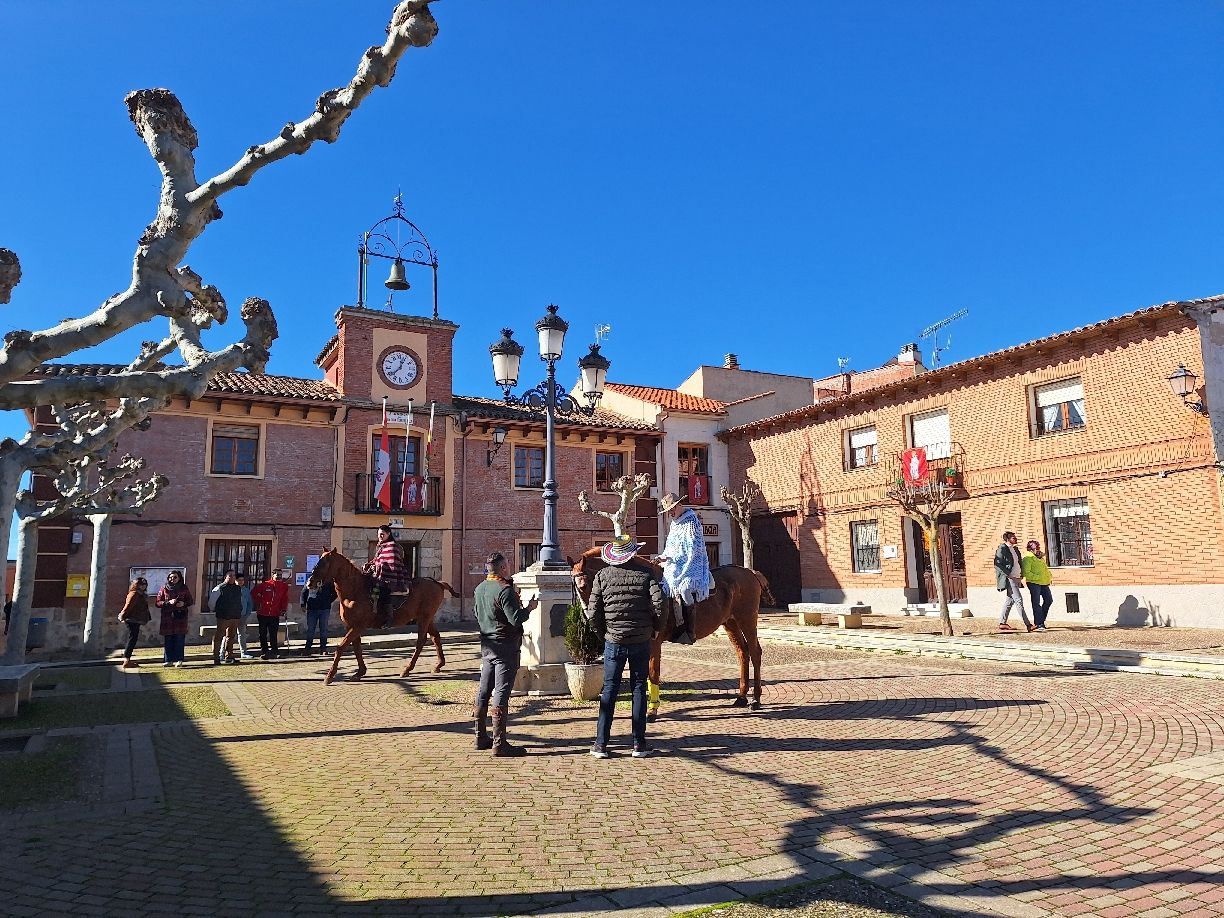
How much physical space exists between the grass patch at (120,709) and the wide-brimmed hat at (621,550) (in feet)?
16.7

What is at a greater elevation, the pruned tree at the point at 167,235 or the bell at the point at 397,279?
the bell at the point at 397,279

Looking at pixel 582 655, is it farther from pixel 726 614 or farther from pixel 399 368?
pixel 399 368

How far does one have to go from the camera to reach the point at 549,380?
9883mm

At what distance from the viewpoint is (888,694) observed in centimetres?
891

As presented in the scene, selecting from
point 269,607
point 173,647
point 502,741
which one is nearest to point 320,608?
point 269,607

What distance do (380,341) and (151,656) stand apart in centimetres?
1133

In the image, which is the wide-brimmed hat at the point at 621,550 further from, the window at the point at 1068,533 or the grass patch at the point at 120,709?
the window at the point at 1068,533

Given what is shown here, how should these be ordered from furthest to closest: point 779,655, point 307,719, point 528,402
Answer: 1. point 779,655
2. point 528,402
3. point 307,719

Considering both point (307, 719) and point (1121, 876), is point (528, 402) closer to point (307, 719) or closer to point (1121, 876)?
point (307, 719)

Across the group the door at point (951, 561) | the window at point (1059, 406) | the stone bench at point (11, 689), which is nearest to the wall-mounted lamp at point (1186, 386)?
the window at point (1059, 406)

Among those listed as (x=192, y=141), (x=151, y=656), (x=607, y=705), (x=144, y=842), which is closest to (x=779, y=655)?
(x=607, y=705)

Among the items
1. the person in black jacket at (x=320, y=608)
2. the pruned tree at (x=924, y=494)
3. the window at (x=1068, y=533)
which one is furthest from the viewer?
the window at (x=1068, y=533)

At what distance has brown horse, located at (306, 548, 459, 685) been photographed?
10.9 meters

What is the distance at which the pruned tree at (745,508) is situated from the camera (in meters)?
26.0
